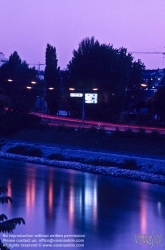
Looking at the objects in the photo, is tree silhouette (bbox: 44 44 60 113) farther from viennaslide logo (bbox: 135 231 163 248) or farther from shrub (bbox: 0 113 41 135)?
viennaslide logo (bbox: 135 231 163 248)

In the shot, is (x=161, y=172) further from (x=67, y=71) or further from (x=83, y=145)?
(x=67, y=71)

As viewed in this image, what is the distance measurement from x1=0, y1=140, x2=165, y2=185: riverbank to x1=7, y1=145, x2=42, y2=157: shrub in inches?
7.1

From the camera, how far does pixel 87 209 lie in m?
15.3

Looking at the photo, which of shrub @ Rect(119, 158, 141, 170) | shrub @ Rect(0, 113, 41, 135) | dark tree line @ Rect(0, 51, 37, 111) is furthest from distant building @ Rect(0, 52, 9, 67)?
shrub @ Rect(119, 158, 141, 170)

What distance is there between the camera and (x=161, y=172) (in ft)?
77.6

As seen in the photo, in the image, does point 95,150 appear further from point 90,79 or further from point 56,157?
point 90,79

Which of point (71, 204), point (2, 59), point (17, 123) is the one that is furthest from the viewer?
point (2, 59)

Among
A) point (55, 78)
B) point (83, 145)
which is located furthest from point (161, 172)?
point (55, 78)

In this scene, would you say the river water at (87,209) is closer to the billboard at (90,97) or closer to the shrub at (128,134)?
the shrub at (128,134)

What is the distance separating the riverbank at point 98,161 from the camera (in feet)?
78.0

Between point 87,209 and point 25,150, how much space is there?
1994cm

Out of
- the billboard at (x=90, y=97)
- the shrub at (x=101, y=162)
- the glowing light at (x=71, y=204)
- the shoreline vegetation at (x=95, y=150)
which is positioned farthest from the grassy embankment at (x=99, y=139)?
the glowing light at (x=71, y=204)

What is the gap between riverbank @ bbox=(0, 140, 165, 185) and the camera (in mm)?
23781

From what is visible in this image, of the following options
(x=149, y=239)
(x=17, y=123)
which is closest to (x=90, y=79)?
(x=17, y=123)
